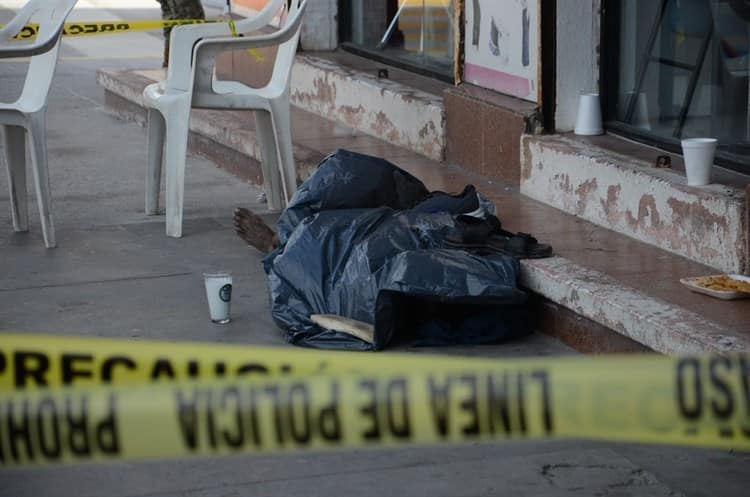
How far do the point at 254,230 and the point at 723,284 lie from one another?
2.29 metres

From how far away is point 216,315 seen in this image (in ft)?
16.6

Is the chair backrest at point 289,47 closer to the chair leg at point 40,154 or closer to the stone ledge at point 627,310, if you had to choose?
the chair leg at point 40,154

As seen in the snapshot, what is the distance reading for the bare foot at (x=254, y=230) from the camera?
19.4 feet

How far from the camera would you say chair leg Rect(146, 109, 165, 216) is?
259 inches

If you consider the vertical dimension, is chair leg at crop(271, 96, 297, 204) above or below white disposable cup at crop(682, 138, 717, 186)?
below

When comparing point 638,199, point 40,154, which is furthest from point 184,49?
point 638,199

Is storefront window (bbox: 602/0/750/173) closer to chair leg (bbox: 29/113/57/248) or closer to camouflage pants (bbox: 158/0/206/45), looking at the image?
chair leg (bbox: 29/113/57/248)

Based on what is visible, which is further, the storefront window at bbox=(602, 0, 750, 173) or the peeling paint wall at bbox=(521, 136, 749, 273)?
the storefront window at bbox=(602, 0, 750, 173)

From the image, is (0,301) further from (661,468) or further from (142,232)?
(661,468)

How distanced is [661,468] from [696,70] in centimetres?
245

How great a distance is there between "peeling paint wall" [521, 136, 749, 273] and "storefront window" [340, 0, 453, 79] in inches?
85.8

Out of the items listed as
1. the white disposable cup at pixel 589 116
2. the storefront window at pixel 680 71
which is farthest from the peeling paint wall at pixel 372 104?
the storefront window at pixel 680 71

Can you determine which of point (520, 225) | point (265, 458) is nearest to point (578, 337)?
point (520, 225)

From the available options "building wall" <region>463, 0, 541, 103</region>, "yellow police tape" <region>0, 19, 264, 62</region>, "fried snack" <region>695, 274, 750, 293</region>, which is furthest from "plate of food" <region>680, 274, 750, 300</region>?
"yellow police tape" <region>0, 19, 264, 62</region>
